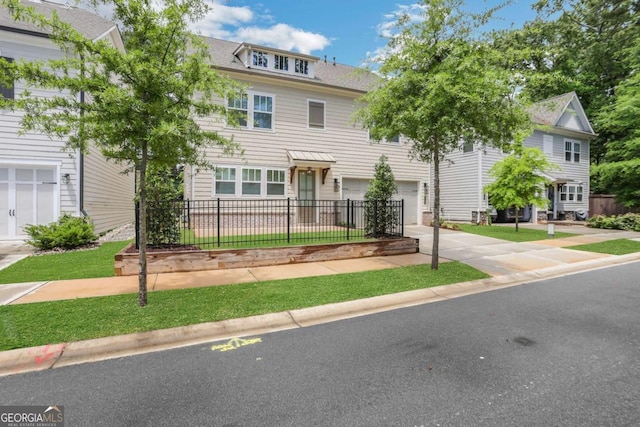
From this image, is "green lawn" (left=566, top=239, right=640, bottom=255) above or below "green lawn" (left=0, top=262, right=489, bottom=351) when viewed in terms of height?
above

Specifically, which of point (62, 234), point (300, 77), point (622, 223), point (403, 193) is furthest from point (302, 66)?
point (622, 223)

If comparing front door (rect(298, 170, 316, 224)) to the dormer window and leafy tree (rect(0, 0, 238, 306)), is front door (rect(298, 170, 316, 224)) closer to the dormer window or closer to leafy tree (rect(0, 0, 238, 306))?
the dormer window

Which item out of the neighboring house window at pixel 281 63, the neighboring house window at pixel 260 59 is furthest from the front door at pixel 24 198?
the neighboring house window at pixel 281 63

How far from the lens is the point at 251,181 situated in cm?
1444

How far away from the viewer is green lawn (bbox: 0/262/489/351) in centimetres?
409

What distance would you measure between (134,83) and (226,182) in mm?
9661

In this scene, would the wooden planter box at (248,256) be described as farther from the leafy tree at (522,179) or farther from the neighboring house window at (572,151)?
the neighboring house window at (572,151)

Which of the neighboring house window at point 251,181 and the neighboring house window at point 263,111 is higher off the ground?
the neighboring house window at point 263,111

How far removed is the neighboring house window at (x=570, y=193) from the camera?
23.4 metres

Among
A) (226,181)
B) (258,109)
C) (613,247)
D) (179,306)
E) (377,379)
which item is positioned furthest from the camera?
(258,109)

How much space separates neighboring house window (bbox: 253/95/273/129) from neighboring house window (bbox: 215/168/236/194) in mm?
2393

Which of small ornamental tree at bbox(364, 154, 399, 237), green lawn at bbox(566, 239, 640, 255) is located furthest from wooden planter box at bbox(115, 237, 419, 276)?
green lawn at bbox(566, 239, 640, 255)

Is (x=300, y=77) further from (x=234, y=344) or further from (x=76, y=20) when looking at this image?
(x=234, y=344)

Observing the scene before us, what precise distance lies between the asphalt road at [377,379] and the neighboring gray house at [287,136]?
10673 mm
